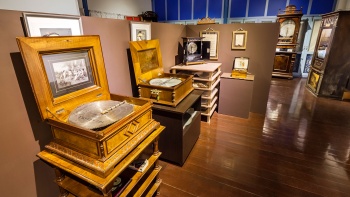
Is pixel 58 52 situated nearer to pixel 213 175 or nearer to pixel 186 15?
pixel 213 175

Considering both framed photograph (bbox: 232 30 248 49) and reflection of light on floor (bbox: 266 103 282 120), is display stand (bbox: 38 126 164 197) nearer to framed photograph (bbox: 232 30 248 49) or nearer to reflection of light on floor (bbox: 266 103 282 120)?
framed photograph (bbox: 232 30 248 49)

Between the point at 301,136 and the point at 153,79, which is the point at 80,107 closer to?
the point at 153,79

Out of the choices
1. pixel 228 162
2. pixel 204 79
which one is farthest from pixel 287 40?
pixel 228 162

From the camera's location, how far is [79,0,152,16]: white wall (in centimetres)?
517

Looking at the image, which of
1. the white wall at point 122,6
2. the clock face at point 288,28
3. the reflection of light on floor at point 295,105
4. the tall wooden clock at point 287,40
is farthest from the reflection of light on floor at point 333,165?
the white wall at point 122,6

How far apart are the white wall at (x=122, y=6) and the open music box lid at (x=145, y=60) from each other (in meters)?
3.98

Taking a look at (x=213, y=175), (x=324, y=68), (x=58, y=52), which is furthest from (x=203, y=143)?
(x=324, y=68)

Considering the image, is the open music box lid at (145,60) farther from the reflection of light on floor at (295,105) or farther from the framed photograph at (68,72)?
the reflection of light on floor at (295,105)

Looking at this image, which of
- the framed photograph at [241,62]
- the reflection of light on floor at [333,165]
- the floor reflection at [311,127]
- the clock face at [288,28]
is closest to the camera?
the reflection of light on floor at [333,165]

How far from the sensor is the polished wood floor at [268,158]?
1.74 m

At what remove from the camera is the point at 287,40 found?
548 centimetres

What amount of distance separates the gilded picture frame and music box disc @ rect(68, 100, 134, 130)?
2469 mm

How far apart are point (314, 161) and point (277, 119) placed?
43.2 inches

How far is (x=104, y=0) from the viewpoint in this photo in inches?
212
